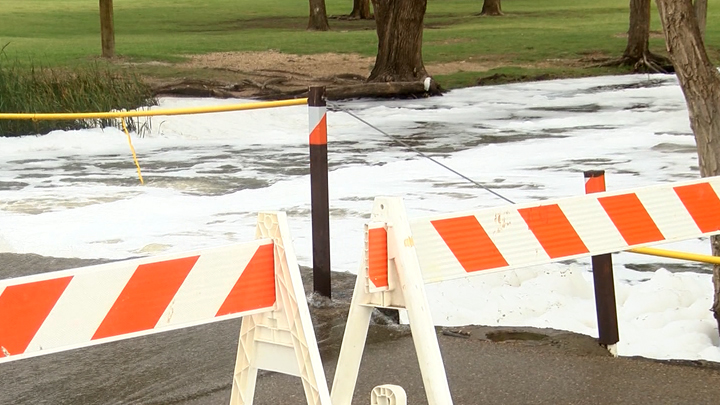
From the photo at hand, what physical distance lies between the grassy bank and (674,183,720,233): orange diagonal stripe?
15046 millimetres

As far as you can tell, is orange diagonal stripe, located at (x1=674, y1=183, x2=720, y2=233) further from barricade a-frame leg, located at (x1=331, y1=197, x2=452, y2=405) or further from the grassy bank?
the grassy bank

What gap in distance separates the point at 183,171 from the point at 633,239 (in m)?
9.36

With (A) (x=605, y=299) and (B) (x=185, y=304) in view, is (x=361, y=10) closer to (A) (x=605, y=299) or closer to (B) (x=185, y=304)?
(A) (x=605, y=299)

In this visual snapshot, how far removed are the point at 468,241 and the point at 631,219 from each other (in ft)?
2.66

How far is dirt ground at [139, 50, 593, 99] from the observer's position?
797 inches

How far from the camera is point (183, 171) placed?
1310 centimetres

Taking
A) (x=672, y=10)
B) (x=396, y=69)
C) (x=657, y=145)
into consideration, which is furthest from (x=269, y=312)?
(x=396, y=69)

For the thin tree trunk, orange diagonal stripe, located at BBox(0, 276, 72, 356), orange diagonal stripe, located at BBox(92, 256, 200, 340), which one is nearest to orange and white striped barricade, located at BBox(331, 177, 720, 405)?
orange diagonal stripe, located at BBox(92, 256, 200, 340)

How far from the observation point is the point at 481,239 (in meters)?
3.86

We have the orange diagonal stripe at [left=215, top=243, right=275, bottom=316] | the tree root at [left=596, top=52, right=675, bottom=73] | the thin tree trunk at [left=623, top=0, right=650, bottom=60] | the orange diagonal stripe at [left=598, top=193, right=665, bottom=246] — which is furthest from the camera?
the tree root at [left=596, top=52, right=675, bottom=73]

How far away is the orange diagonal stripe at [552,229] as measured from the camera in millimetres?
4008

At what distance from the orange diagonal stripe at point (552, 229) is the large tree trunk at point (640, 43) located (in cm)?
2050

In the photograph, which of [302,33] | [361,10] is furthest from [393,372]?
[361,10]

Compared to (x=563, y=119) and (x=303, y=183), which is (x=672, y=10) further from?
(x=563, y=119)
